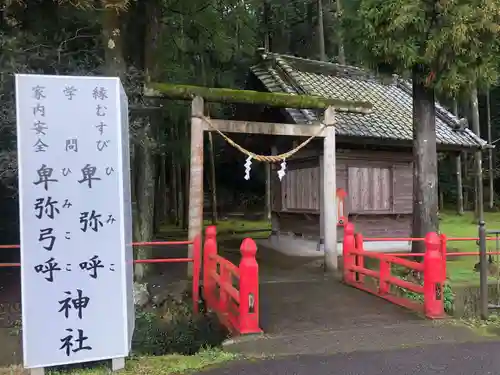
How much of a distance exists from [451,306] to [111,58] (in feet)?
22.2

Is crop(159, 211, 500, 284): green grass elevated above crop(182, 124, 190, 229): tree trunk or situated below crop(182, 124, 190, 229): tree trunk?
below

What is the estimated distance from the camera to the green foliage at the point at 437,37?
287 inches

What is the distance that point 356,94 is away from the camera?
42.8 feet

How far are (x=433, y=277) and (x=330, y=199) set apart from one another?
3.45 metres

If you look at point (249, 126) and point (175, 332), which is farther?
point (249, 126)

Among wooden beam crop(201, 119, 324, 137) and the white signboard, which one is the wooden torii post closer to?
wooden beam crop(201, 119, 324, 137)

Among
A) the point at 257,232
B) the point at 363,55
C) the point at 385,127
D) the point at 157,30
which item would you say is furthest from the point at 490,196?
the point at 157,30

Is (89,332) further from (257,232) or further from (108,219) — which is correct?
(257,232)

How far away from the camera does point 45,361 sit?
3.99 meters

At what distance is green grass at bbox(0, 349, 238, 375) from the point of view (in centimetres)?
427

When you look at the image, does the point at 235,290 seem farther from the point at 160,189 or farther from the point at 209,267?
the point at 160,189

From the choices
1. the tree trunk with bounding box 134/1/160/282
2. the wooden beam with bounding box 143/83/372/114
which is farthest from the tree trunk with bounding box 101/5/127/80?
the tree trunk with bounding box 134/1/160/282

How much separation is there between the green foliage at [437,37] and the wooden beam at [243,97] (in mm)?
1085

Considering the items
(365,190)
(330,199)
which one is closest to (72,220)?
(330,199)
